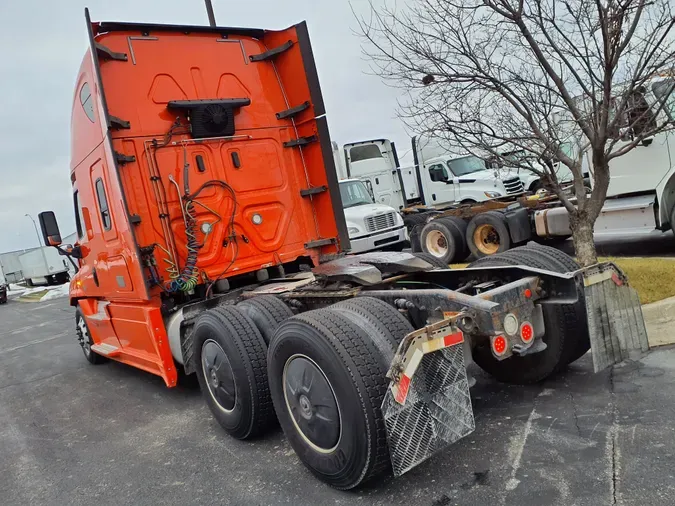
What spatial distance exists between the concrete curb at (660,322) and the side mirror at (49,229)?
645 centimetres

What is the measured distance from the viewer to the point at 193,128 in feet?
18.0

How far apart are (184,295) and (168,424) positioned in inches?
49.8

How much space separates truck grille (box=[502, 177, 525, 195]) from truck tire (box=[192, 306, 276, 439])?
12023mm

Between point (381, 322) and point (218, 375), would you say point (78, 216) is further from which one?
point (381, 322)

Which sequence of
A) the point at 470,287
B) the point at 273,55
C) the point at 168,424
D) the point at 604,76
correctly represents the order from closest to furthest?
the point at 470,287 → the point at 168,424 → the point at 604,76 → the point at 273,55

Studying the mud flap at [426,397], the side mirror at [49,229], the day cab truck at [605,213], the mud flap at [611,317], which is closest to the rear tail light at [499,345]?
the mud flap at [426,397]

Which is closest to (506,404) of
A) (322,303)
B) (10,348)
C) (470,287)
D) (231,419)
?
(470,287)

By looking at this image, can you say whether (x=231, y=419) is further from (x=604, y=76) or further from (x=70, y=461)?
(x=604, y=76)

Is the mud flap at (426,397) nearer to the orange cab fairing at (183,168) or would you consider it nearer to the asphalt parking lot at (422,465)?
the asphalt parking lot at (422,465)

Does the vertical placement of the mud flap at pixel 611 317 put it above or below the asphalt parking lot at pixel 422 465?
above

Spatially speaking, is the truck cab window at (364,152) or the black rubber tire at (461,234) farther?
the truck cab window at (364,152)

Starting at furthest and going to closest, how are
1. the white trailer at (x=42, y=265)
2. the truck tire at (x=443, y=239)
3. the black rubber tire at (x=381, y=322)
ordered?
the white trailer at (x=42, y=265), the truck tire at (x=443, y=239), the black rubber tire at (x=381, y=322)

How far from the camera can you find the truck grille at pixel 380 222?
1332 cm

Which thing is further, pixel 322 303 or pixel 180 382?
pixel 180 382
